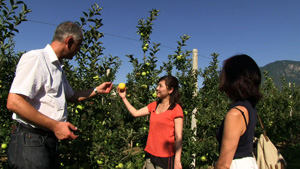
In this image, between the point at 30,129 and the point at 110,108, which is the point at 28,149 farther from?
the point at 110,108

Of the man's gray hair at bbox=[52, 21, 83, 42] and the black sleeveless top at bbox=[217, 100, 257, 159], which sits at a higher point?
the man's gray hair at bbox=[52, 21, 83, 42]

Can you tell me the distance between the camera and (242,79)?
1.33 m

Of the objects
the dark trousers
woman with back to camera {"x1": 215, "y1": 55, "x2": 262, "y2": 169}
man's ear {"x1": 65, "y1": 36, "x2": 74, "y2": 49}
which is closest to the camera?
woman with back to camera {"x1": 215, "y1": 55, "x2": 262, "y2": 169}

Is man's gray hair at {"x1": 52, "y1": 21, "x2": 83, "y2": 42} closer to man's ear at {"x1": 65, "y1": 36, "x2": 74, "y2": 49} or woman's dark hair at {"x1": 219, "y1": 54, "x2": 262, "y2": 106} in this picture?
man's ear at {"x1": 65, "y1": 36, "x2": 74, "y2": 49}

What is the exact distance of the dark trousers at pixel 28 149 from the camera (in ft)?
4.49

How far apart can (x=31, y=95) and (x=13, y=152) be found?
0.43 m

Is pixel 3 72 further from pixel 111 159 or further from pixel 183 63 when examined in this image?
pixel 183 63

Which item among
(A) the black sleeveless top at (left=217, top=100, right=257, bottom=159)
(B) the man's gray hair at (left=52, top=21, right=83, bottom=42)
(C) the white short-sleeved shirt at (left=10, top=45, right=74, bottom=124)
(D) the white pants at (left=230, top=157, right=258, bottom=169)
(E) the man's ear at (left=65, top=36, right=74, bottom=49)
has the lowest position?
(D) the white pants at (left=230, top=157, right=258, bottom=169)

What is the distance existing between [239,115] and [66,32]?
4.23ft

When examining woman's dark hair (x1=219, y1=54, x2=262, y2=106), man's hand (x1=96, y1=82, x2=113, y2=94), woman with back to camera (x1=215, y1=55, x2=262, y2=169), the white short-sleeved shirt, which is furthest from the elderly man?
woman's dark hair (x1=219, y1=54, x2=262, y2=106)

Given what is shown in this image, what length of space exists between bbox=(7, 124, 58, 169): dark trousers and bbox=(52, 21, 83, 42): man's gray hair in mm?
661

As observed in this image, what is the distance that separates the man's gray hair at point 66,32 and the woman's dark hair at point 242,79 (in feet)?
3.59

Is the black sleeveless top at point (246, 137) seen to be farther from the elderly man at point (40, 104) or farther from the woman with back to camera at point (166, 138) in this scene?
the elderly man at point (40, 104)

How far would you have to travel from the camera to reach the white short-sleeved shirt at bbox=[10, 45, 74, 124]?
127cm
